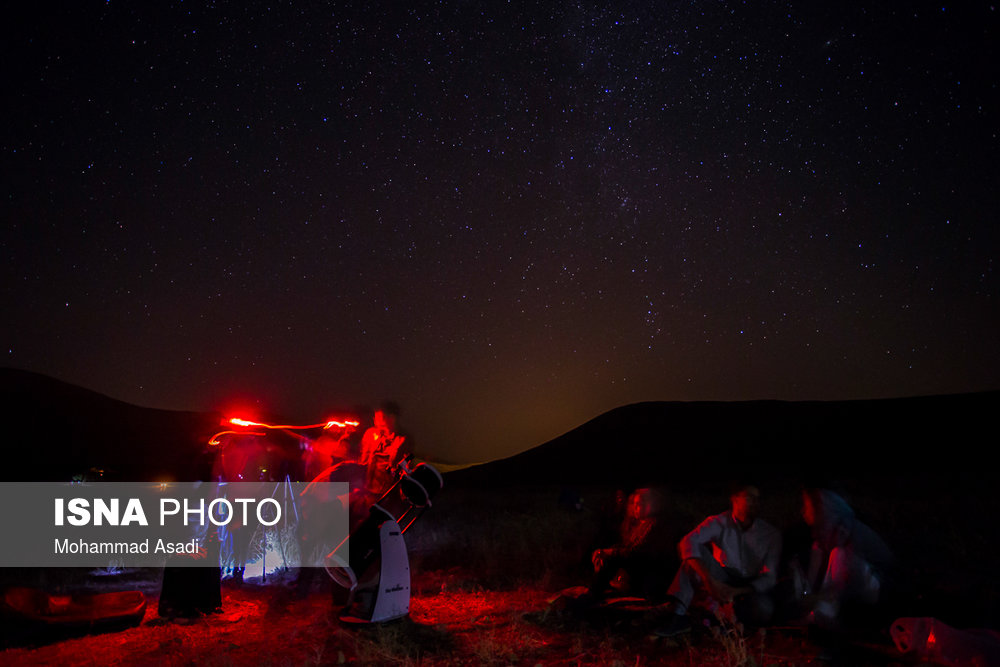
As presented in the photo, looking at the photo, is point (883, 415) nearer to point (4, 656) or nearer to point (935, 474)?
point (935, 474)

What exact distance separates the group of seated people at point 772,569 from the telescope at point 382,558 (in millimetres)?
2255

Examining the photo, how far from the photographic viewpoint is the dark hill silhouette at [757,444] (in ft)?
49.5

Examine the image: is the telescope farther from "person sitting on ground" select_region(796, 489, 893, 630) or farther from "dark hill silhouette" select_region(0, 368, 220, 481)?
"dark hill silhouette" select_region(0, 368, 220, 481)

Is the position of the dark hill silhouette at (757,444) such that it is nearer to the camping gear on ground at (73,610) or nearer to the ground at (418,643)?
the ground at (418,643)

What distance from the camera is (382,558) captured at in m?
5.76

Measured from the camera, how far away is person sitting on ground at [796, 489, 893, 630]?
4637 millimetres

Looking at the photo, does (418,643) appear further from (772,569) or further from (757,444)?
(757,444)

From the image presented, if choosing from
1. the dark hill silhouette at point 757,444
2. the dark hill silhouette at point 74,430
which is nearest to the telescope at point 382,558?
the dark hill silhouette at point 757,444

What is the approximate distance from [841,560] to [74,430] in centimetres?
2950

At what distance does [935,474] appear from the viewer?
14094mm

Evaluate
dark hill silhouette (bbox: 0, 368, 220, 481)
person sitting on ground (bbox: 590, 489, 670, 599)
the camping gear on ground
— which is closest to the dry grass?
the camping gear on ground

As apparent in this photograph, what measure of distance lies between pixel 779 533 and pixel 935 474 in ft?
38.1
